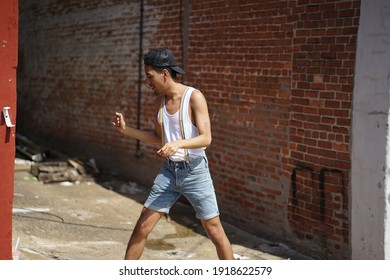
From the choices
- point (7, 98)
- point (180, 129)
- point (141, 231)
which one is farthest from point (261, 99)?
point (7, 98)

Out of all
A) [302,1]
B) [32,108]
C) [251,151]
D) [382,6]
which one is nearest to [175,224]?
[251,151]

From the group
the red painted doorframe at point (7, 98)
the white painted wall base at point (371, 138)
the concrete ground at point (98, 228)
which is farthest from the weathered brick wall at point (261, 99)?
the red painted doorframe at point (7, 98)

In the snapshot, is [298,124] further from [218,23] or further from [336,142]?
[218,23]

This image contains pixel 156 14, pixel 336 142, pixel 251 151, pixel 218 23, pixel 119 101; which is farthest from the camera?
pixel 119 101

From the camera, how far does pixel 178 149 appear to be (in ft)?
17.1

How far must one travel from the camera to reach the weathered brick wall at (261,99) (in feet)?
22.5

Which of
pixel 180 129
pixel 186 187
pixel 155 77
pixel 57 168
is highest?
pixel 155 77

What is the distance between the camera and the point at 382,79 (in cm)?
618

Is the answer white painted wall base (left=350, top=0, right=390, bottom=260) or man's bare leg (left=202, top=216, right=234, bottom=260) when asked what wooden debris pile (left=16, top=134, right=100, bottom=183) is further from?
man's bare leg (left=202, top=216, right=234, bottom=260)

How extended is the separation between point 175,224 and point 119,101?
340cm

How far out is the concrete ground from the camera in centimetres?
726

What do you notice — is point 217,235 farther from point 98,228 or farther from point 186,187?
point 98,228

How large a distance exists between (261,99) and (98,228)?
8.02 ft

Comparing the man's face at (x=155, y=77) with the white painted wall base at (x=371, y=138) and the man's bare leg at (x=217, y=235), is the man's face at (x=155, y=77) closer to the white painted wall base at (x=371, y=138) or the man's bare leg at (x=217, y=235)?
the man's bare leg at (x=217, y=235)
